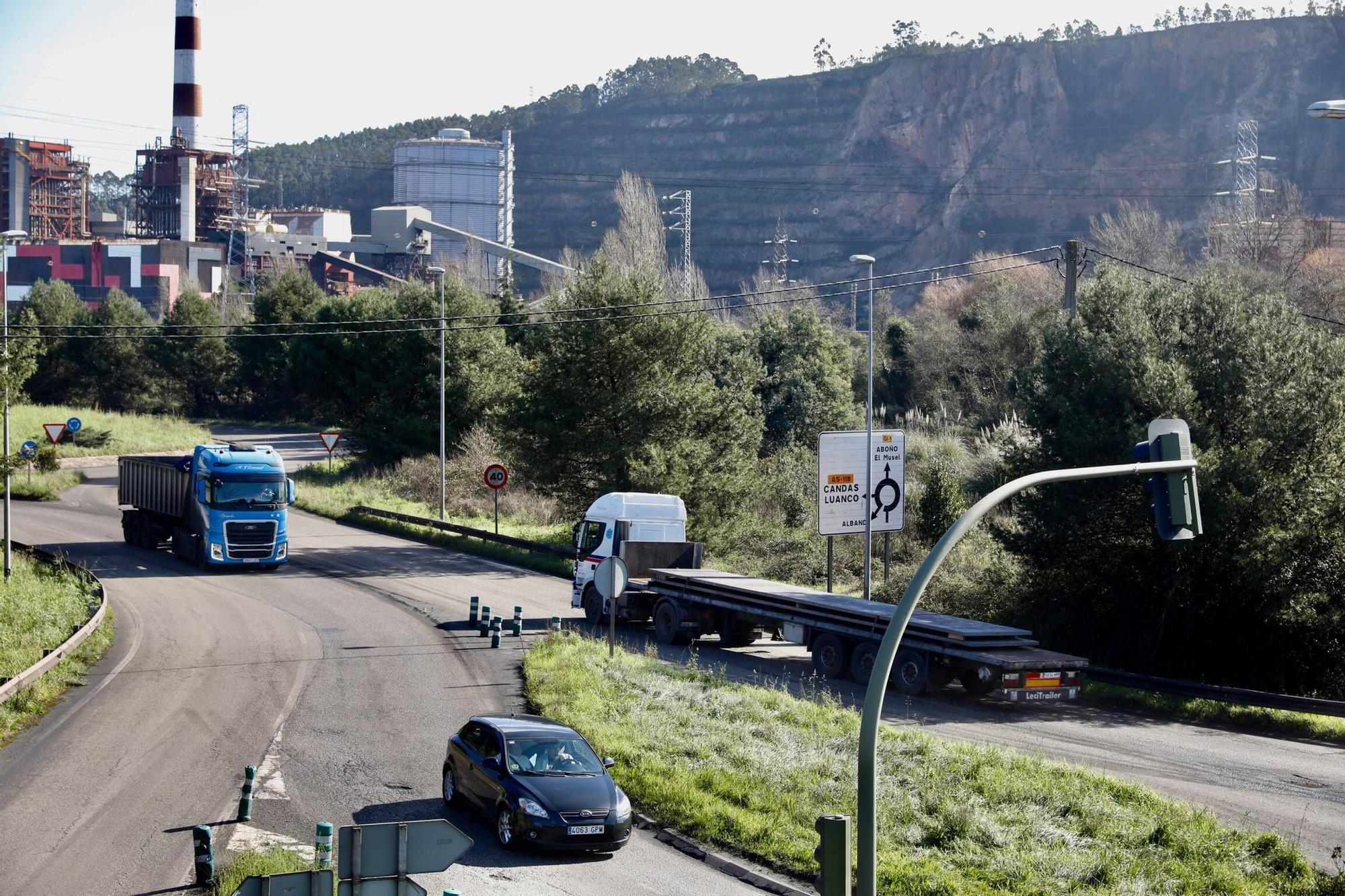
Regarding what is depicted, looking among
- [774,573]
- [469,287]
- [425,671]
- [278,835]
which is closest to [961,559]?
[774,573]

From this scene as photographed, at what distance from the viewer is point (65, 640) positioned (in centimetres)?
2530

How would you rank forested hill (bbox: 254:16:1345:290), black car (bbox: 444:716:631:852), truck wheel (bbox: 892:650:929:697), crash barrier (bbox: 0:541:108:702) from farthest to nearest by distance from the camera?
1. forested hill (bbox: 254:16:1345:290)
2. truck wheel (bbox: 892:650:929:697)
3. crash barrier (bbox: 0:541:108:702)
4. black car (bbox: 444:716:631:852)

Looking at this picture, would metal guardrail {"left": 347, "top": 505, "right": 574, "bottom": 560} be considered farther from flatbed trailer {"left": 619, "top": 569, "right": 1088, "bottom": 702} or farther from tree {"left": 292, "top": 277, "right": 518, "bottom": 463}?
flatbed trailer {"left": 619, "top": 569, "right": 1088, "bottom": 702}

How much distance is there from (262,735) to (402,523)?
27919 millimetres

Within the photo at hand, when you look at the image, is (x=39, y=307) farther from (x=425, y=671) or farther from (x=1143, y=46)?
(x=1143, y=46)

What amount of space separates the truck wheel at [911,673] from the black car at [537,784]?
27.4ft

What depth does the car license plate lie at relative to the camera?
1380 centimetres

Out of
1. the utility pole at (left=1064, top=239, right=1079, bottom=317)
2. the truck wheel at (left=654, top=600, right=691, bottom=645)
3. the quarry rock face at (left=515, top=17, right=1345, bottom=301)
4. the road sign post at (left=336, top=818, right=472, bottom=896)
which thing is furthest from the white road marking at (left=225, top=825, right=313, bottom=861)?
the quarry rock face at (left=515, top=17, right=1345, bottom=301)

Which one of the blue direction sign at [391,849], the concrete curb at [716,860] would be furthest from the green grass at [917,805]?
the blue direction sign at [391,849]

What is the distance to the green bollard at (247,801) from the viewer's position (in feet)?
48.2

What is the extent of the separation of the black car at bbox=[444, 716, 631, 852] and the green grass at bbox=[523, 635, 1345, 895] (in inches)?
51.5

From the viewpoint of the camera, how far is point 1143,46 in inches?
6639

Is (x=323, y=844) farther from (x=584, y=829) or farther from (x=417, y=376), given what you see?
(x=417, y=376)

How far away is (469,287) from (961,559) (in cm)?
3527
